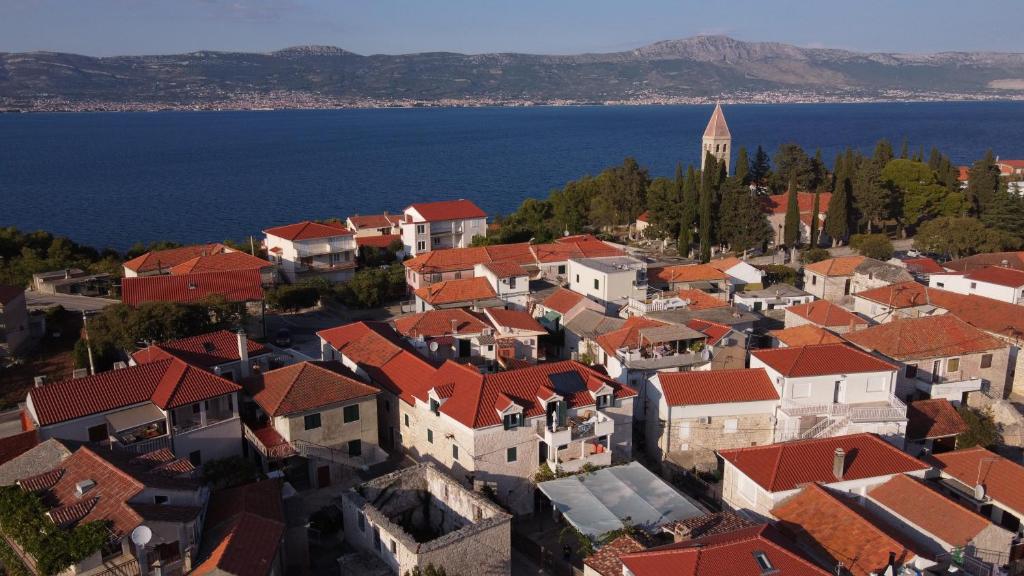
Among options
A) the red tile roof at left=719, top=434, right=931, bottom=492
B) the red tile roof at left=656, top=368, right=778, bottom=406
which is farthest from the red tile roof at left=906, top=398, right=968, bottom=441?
the red tile roof at left=656, top=368, right=778, bottom=406

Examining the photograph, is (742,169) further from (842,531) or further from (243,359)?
(842,531)

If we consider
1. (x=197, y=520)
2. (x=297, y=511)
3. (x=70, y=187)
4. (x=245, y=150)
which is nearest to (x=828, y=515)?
(x=297, y=511)

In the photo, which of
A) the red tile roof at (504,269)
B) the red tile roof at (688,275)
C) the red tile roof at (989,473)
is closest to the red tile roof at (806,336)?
the red tile roof at (989,473)

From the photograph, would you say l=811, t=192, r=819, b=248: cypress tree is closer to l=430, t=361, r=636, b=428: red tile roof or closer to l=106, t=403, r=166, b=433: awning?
l=430, t=361, r=636, b=428: red tile roof

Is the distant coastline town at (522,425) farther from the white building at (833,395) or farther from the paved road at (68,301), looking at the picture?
the paved road at (68,301)

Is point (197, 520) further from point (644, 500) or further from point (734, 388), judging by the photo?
point (734, 388)
